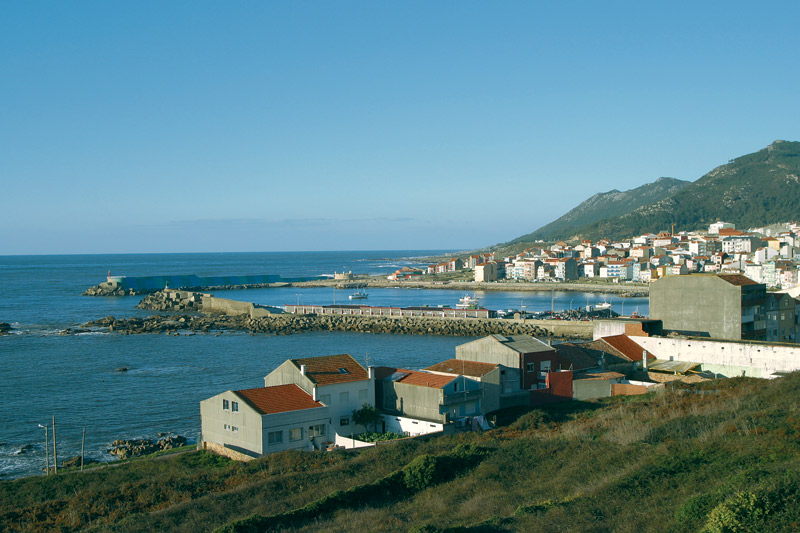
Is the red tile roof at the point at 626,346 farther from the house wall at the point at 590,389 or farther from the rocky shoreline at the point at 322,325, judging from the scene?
the rocky shoreline at the point at 322,325

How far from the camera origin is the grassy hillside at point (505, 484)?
930cm

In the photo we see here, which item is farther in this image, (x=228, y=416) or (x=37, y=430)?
(x=37, y=430)

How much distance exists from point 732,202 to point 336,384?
550 feet

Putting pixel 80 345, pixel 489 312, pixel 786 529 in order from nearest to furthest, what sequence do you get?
pixel 786 529
pixel 80 345
pixel 489 312

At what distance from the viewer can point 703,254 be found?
106m

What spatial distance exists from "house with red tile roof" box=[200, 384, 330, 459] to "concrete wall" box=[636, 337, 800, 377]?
14783 mm

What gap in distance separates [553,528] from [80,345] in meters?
38.4

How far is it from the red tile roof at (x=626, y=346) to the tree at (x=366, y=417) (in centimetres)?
1123

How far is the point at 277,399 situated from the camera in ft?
59.8

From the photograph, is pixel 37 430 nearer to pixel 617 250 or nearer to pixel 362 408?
pixel 362 408

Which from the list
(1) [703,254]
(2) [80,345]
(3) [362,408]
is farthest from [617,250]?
(3) [362,408]

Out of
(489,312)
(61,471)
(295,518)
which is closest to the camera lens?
(295,518)

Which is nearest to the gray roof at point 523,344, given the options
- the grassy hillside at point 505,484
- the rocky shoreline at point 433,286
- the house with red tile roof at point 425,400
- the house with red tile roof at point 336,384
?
the house with red tile roof at point 425,400

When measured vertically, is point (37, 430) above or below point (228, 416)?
below
